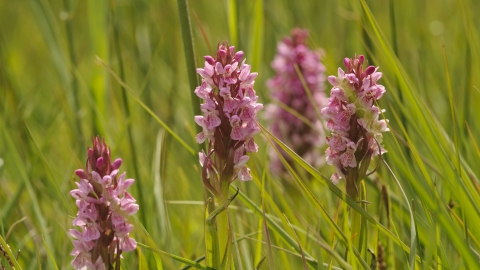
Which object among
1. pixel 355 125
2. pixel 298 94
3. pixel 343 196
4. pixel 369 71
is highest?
pixel 369 71

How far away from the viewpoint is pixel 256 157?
2168 mm

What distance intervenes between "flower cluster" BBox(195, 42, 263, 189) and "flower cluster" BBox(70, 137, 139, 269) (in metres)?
0.20

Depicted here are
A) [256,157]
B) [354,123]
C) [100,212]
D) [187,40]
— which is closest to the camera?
[100,212]

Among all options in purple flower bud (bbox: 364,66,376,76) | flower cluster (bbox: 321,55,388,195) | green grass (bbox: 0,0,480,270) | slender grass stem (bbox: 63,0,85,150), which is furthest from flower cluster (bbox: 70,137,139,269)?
slender grass stem (bbox: 63,0,85,150)

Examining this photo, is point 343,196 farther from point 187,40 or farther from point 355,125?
point 187,40

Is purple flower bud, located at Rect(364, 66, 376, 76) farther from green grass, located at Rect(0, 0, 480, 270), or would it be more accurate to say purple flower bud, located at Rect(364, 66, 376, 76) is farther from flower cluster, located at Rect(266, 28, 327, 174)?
flower cluster, located at Rect(266, 28, 327, 174)

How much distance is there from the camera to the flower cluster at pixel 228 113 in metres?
1.39

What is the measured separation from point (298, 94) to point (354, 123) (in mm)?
2025

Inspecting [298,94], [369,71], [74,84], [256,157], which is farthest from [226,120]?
[298,94]

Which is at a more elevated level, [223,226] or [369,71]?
[369,71]

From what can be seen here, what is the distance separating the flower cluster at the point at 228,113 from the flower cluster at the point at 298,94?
6.42ft

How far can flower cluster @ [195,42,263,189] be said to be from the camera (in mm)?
1390

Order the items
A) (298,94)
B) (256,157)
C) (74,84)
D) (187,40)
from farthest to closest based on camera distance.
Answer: (298,94) → (74,84) → (256,157) → (187,40)

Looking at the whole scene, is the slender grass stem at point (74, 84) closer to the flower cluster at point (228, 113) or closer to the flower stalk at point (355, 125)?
the flower cluster at point (228, 113)
